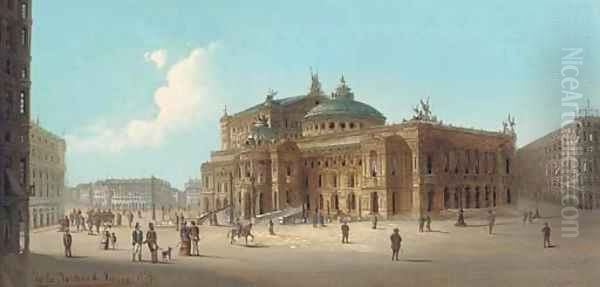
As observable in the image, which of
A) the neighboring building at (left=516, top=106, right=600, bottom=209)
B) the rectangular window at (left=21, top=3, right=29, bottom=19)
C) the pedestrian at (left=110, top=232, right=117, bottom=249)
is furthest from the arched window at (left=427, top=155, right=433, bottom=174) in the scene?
the rectangular window at (left=21, top=3, right=29, bottom=19)

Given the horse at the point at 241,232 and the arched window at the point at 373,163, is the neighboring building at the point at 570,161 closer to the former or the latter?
the arched window at the point at 373,163

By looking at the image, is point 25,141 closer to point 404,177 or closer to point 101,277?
point 101,277

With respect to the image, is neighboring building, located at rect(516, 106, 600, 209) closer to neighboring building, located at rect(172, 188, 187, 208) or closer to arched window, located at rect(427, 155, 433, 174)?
arched window, located at rect(427, 155, 433, 174)

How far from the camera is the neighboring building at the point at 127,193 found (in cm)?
1209

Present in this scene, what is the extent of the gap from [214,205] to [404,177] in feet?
17.0

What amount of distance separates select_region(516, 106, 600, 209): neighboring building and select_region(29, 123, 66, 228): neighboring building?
29.0 feet

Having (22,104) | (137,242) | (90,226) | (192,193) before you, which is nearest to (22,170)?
(22,104)

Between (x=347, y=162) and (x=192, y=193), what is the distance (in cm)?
657

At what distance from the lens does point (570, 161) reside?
13664 millimetres

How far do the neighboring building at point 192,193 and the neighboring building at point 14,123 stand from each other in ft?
10.9

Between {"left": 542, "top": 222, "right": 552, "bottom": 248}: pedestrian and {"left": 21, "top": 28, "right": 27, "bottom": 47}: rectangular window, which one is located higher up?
{"left": 21, "top": 28, "right": 27, "bottom": 47}: rectangular window

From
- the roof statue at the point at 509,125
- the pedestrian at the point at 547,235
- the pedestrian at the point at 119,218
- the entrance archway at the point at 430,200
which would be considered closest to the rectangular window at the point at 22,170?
the pedestrian at the point at 119,218

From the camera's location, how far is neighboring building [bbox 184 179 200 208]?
13.7 m
